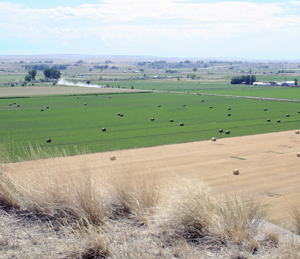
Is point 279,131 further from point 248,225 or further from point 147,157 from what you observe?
point 248,225

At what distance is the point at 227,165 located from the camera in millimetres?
18422

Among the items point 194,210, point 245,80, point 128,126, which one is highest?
point 194,210

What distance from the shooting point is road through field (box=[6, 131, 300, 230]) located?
12836 millimetres

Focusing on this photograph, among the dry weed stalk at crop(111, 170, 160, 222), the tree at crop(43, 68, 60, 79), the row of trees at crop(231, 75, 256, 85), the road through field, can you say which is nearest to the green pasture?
the road through field

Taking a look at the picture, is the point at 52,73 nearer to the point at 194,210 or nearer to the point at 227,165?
the point at 227,165

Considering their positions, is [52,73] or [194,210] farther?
[52,73]

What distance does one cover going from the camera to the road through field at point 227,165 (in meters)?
12.8

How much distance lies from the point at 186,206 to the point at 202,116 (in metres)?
34.6

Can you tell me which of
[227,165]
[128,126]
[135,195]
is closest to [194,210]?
[135,195]

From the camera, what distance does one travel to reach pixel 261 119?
4000 centimetres

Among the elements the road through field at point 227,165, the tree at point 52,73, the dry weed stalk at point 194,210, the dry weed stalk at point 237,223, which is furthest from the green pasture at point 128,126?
the tree at point 52,73

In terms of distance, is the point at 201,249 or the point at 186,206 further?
the point at 186,206

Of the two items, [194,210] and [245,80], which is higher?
[194,210]

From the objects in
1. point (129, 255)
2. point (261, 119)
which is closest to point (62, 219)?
point (129, 255)
